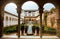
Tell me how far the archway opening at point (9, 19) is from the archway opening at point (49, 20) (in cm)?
176

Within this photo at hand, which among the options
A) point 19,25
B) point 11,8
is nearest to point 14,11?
point 11,8

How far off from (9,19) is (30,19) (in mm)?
1299

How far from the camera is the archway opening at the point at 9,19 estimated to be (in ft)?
31.0

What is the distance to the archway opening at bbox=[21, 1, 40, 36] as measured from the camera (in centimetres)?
957

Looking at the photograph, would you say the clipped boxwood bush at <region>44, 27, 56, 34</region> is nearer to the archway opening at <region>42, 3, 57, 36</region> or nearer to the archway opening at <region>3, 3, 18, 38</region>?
the archway opening at <region>42, 3, 57, 36</region>

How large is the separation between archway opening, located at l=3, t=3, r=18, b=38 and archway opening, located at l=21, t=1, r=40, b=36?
1.59 feet

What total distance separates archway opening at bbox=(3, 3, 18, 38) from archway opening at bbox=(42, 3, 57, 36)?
176cm

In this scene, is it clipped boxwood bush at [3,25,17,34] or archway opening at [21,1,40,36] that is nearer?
clipped boxwood bush at [3,25,17,34]

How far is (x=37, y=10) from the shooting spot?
31.5 feet

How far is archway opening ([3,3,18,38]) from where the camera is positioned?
9.46 m

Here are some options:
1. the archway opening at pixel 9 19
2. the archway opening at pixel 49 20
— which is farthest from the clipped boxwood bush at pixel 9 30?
the archway opening at pixel 49 20

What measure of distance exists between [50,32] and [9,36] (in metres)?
2.44

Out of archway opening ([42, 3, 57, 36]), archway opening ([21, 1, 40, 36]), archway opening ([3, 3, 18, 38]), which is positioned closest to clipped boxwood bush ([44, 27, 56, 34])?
archway opening ([42, 3, 57, 36])

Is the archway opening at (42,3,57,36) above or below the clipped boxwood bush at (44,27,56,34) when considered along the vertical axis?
above
